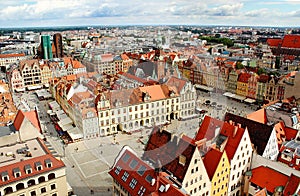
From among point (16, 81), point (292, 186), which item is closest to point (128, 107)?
point (292, 186)

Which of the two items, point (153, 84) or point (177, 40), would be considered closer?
point (177, 40)

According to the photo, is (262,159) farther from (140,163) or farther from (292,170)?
(140,163)

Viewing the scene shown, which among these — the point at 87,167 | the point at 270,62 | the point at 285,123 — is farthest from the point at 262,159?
the point at 270,62

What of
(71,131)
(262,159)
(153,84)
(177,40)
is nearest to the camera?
(262,159)

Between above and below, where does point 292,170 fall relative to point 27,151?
below

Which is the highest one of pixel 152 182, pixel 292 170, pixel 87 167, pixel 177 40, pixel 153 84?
pixel 177 40

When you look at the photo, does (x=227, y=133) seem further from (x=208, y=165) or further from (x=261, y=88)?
(x=261, y=88)
